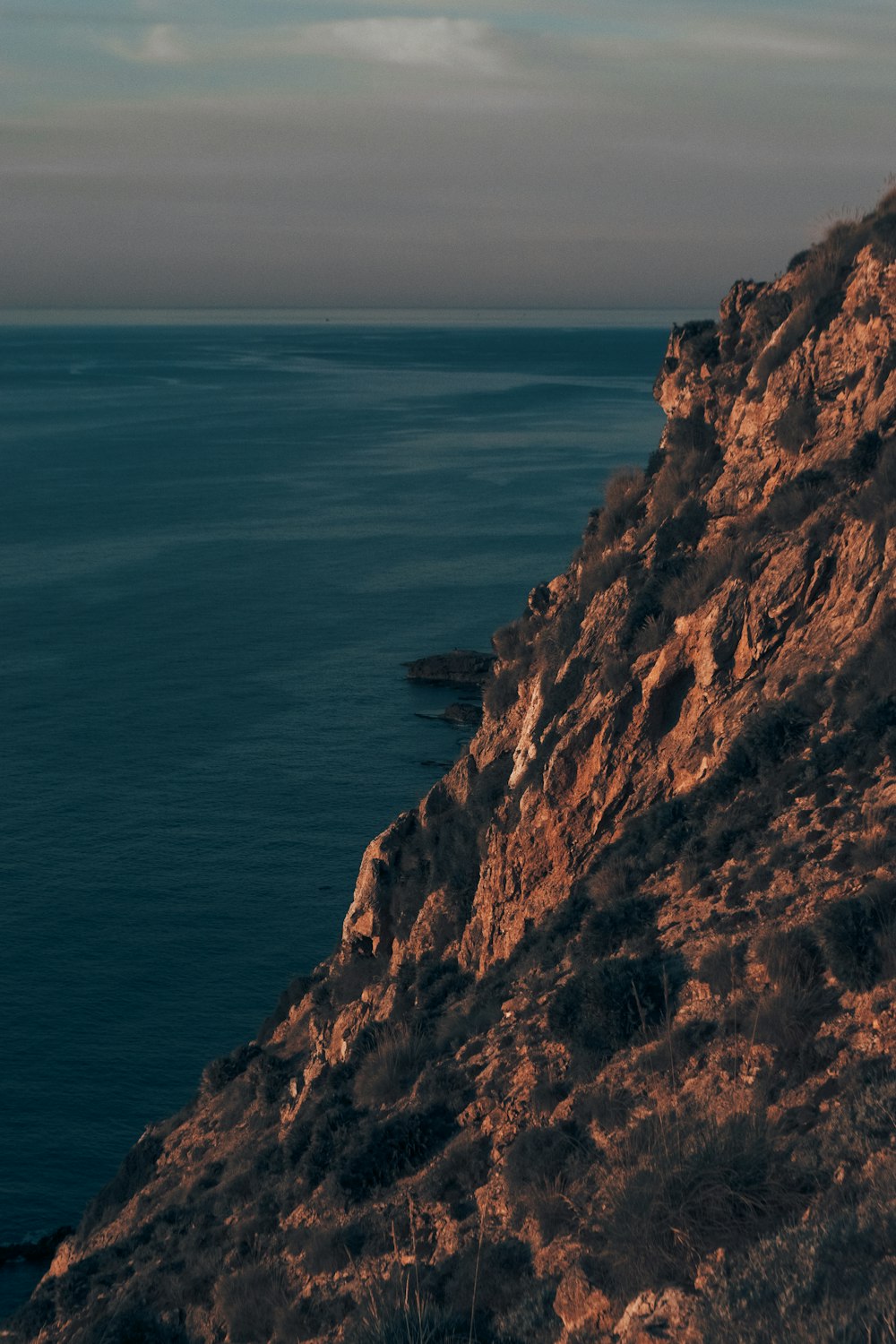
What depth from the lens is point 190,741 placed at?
7856 centimetres

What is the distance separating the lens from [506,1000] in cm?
1886

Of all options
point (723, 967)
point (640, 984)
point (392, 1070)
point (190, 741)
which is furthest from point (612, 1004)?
point (190, 741)

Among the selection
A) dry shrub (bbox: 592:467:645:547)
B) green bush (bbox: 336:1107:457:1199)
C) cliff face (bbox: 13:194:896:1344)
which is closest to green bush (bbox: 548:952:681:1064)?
cliff face (bbox: 13:194:896:1344)

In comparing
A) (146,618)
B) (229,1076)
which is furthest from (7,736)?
Answer: (229,1076)

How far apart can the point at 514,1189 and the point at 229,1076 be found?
18.4 m

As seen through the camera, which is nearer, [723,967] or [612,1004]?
[723,967]

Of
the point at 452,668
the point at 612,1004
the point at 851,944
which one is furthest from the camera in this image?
the point at 452,668

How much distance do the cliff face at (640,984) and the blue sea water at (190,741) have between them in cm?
1948

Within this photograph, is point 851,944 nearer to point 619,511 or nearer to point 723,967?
point 723,967

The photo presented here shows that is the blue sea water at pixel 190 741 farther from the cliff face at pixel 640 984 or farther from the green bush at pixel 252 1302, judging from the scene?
the green bush at pixel 252 1302

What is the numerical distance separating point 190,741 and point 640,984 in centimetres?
6629

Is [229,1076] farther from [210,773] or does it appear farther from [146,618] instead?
[146,618]

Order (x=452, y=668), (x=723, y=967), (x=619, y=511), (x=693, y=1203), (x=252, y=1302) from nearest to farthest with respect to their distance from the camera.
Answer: (x=693, y=1203) < (x=252, y=1302) < (x=723, y=967) < (x=619, y=511) < (x=452, y=668)

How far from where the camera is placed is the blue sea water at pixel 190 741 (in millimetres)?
48844
